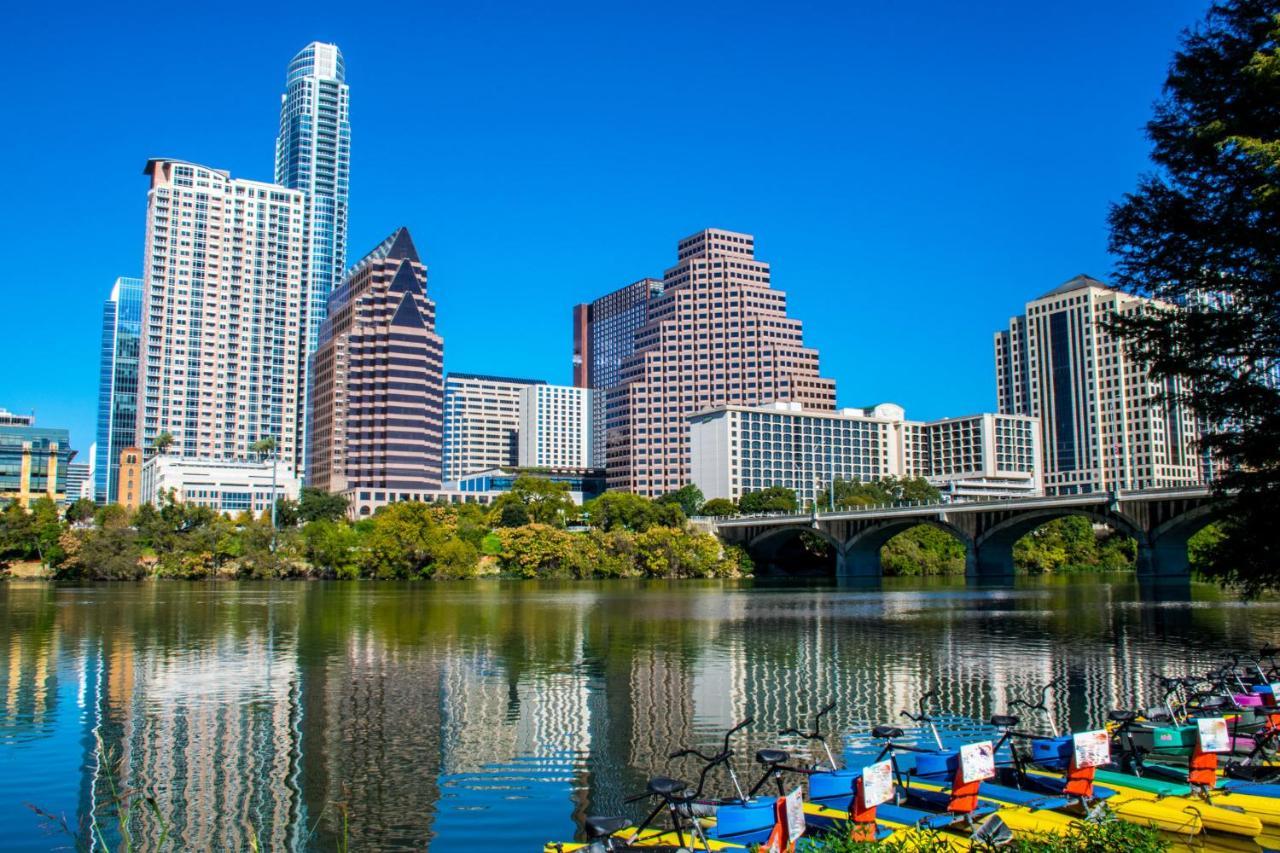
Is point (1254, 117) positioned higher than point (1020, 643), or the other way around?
point (1254, 117)

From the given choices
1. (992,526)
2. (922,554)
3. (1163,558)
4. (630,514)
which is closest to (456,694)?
(1163,558)

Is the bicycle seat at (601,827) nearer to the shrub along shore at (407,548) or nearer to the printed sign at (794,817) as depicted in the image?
the printed sign at (794,817)

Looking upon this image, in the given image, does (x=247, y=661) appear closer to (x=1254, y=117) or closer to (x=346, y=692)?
(x=346, y=692)

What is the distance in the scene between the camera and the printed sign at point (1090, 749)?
16766mm

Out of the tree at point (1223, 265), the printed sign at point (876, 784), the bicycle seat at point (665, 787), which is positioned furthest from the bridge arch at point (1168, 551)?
the bicycle seat at point (665, 787)

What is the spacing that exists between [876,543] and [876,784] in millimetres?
139018

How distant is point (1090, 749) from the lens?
55.5ft

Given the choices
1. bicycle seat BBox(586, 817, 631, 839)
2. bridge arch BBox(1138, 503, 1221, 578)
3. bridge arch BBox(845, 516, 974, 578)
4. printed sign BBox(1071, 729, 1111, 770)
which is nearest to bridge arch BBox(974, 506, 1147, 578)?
bridge arch BBox(1138, 503, 1221, 578)

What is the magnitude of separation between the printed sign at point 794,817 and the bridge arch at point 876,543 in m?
127

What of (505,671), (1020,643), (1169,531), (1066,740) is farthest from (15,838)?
(1169,531)

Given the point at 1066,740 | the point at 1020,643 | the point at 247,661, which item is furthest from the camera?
the point at 1020,643

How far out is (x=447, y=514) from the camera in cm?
14862

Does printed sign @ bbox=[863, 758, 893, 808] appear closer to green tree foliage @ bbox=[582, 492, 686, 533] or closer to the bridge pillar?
Answer: the bridge pillar

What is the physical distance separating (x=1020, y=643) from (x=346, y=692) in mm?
31524
